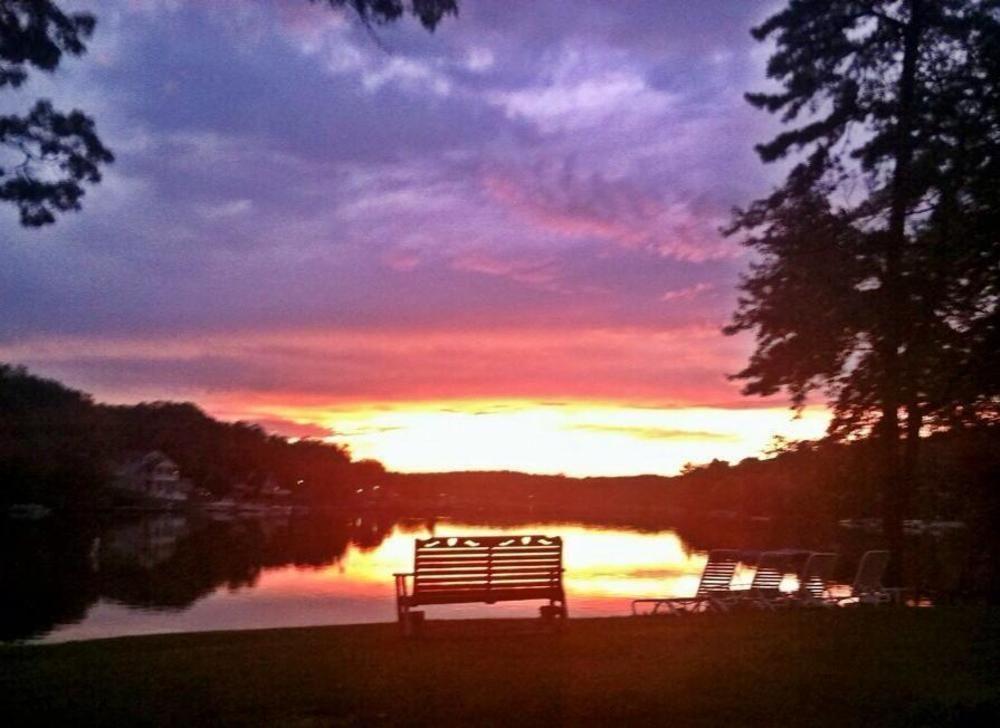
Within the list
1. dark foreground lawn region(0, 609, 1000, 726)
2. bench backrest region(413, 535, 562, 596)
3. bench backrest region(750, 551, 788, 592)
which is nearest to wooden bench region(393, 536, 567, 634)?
bench backrest region(413, 535, 562, 596)

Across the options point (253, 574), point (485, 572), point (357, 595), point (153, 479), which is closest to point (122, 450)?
point (153, 479)

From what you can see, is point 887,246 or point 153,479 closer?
point 887,246

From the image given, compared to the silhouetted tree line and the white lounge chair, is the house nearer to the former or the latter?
the silhouetted tree line

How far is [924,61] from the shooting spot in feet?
69.8

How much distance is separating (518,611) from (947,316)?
9.02 m

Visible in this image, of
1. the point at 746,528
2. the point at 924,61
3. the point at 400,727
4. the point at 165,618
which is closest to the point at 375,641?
the point at 400,727

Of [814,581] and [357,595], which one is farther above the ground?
[814,581]

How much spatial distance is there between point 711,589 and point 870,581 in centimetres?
254

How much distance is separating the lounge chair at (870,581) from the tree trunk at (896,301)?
1109 mm

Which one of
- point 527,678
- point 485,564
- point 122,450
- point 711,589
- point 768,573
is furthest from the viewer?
point 122,450

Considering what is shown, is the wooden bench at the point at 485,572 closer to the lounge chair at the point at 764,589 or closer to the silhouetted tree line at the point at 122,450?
the lounge chair at the point at 764,589

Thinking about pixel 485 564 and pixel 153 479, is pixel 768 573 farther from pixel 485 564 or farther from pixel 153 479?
pixel 153 479

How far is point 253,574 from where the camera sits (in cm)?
3425

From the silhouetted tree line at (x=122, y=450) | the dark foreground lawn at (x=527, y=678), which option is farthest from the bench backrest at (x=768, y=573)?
the silhouetted tree line at (x=122, y=450)
